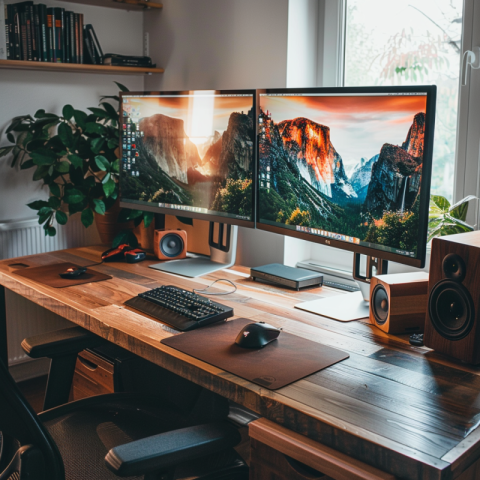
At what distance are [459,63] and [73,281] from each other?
1.40 m

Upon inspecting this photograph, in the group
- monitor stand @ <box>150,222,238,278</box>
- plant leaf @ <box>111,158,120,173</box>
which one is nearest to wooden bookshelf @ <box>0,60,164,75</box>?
plant leaf @ <box>111,158,120,173</box>

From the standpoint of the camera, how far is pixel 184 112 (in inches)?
75.7

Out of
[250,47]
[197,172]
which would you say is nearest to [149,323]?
[197,172]

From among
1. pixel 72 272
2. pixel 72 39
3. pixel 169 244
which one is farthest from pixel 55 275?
pixel 72 39

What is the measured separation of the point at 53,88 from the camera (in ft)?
8.16

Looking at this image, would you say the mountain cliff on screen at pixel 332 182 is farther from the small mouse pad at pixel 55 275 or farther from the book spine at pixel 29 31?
the book spine at pixel 29 31

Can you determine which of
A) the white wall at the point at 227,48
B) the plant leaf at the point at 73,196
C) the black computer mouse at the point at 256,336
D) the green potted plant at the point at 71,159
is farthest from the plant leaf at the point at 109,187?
the black computer mouse at the point at 256,336

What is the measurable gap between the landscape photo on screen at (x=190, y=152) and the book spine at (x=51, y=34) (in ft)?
1.51

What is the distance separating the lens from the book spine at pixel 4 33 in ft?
7.16

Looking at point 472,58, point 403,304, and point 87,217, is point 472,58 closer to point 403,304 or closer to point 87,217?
point 403,304

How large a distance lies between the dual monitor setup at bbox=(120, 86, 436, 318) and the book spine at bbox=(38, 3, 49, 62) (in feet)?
1.48

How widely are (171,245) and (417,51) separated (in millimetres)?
1098

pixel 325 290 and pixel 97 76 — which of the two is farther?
pixel 97 76

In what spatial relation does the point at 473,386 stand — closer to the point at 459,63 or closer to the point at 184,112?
the point at 459,63
